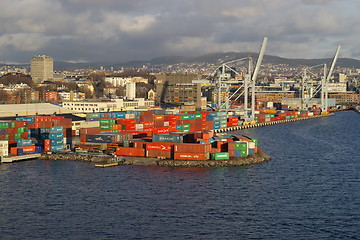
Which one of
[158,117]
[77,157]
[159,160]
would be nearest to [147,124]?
[158,117]

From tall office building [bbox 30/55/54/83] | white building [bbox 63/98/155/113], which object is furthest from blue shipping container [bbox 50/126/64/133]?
tall office building [bbox 30/55/54/83]

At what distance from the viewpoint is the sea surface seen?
1455 centimetres

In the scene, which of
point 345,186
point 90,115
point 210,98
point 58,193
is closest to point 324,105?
point 210,98

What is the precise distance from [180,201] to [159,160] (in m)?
6.27

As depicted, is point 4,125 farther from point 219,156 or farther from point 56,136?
point 219,156

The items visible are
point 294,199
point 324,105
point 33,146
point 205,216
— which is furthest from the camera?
point 324,105

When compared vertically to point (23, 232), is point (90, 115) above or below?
above

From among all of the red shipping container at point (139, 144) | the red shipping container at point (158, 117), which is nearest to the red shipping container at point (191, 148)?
the red shipping container at point (139, 144)

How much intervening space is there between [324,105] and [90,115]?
4350cm

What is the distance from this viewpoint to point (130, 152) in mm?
24844

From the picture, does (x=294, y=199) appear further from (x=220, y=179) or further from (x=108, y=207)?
(x=108, y=207)

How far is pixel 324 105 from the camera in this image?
70.0 metres

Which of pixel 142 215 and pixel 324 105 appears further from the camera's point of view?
pixel 324 105

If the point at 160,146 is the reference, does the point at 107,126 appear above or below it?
above
